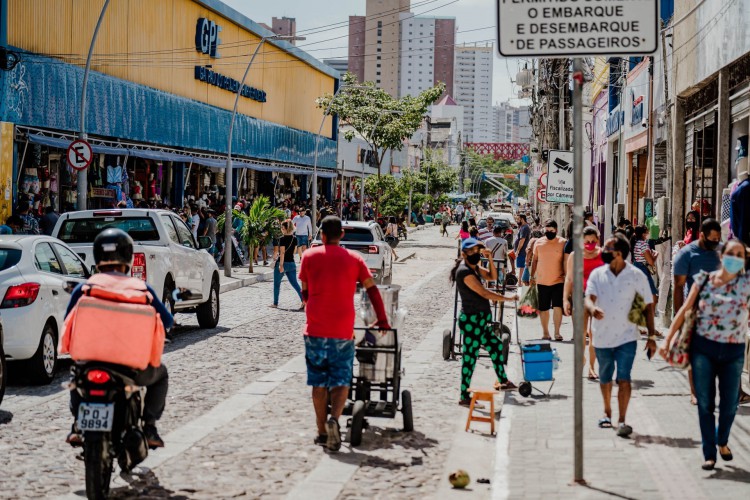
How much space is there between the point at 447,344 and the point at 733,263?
20.6ft

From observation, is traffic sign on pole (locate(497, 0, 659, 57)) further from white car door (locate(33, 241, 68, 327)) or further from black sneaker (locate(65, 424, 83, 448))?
white car door (locate(33, 241, 68, 327))

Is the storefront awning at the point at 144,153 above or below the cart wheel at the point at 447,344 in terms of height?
above

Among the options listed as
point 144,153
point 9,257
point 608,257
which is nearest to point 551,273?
point 608,257

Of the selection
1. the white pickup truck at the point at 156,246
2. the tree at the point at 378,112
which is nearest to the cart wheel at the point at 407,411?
the white pickup truck at the point at 156,246

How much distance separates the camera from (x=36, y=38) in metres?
27.5

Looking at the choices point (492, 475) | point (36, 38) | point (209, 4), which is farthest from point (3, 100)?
point (492, 475)

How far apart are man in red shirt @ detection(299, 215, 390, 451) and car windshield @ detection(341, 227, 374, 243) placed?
17.2m

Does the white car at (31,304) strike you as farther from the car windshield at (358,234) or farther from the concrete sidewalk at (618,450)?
the car windshield at (358,234)

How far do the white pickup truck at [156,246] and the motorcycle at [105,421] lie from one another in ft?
27.3

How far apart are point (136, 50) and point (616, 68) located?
15058mm

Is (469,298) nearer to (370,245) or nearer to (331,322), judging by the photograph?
(331,322)

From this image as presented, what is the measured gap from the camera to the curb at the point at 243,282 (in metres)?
26.5

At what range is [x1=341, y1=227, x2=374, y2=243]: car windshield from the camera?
2591 centimetres

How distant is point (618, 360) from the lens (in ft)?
30.4
